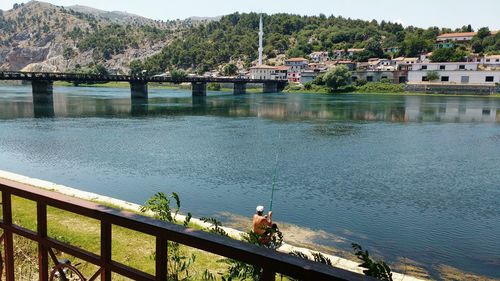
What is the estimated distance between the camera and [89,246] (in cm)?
1108

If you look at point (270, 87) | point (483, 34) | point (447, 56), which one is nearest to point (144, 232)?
point (270, 87)

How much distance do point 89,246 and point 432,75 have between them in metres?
144

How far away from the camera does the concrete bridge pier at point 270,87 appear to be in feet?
519

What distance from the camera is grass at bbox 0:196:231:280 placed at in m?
9.42

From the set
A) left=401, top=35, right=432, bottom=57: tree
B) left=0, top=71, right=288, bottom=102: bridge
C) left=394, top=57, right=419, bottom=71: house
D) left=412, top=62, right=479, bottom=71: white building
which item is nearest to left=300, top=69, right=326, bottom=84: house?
left=0, top=71, right=288, bottom=102: bridge

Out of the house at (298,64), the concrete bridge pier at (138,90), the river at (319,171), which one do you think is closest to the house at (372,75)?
the house at (298,64)

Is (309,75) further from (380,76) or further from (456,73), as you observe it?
(456,73)

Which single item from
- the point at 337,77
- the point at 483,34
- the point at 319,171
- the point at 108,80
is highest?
the point at 483,34

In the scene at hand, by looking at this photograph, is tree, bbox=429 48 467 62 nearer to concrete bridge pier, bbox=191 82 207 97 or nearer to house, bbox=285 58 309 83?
house, bbox=285 58 309 83

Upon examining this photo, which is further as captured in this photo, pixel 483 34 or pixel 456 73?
pixel 483 34

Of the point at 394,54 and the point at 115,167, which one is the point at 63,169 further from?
the point at 394,54

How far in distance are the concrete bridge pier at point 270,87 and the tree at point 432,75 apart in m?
50.6

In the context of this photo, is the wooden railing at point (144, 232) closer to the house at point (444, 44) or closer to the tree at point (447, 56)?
the tree at point (447, 56)

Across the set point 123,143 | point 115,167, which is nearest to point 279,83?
point 123,143
